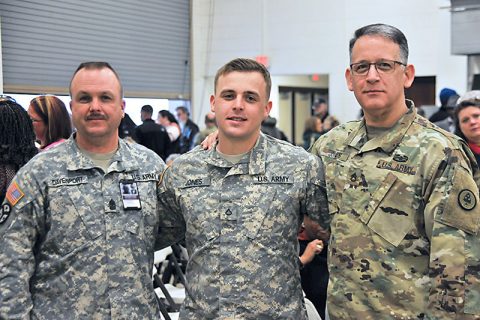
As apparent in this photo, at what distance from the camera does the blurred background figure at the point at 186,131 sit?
10.8 metres

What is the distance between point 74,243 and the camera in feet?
7.89

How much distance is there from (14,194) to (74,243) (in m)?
0.29

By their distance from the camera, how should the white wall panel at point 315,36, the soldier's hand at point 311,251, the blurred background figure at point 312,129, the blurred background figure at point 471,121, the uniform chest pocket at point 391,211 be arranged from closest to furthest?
the uniform chest pocket at point 391,211, the soldier's hand at point 311,251, the blurred background figure at point 471,121, the blurred background figure at point 312,129, the white wall panel at point 315,36

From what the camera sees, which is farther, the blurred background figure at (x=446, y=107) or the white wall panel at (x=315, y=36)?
the white wall panel at (x=315, y=36)

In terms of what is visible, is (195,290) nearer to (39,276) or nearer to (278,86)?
(39,276)

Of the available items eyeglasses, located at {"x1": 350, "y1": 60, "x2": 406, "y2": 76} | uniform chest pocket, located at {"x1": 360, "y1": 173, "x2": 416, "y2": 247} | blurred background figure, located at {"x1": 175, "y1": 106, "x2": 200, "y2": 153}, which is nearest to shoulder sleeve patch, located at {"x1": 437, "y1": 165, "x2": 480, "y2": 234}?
uniform chest pocket, located at {"x1": 360, "y1": 173, "x2": 416, "y2": 247}

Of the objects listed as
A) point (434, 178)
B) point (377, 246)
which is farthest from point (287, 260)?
point (434, 178)

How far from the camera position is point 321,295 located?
11.7 ft

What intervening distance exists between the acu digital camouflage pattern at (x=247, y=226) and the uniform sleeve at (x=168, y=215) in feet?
0.09

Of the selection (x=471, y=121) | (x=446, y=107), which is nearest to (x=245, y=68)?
(x=471, y=121)

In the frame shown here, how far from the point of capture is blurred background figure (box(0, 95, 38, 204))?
9.66ft

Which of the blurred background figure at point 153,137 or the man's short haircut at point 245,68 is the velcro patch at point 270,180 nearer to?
the man's short haircut at point 245,68

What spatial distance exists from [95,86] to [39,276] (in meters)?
0.75

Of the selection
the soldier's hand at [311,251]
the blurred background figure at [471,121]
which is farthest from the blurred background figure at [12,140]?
the blurred background figure at [471,121]
